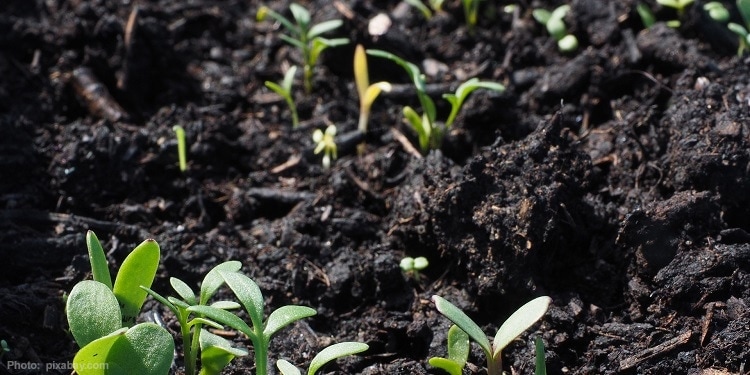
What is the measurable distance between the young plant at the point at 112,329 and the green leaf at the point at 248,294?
170 mm

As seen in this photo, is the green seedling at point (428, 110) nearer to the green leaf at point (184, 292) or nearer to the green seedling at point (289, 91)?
the green seedling at point (289, 91)

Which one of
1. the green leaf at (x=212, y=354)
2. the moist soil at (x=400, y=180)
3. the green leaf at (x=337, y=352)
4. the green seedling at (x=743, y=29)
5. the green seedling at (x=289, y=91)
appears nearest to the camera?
the green leaf at (x=337, y=352)

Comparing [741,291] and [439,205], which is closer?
[741,291]

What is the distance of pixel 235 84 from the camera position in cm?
304

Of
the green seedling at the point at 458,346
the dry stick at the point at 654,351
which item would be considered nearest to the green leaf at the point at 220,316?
the green seedling at the point at 458,346

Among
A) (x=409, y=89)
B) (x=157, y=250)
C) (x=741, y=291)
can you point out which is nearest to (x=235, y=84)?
(x=409, y=89)

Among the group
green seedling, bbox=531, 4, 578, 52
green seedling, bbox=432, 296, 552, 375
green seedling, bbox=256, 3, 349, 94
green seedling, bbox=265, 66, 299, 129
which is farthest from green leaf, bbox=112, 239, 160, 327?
green seedling, bbox=531, 4, 578, 52

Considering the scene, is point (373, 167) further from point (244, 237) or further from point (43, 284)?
point (43, 284)

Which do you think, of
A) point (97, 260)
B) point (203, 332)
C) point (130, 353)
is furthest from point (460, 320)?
point (97, 260)

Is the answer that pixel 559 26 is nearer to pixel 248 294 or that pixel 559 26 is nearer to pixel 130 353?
pixel 248 294

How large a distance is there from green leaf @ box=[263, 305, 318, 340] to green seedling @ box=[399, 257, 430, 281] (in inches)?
20.1

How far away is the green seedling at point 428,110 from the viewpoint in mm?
2447

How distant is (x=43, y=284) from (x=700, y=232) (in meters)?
1.78

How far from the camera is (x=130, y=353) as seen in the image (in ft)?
5.31
